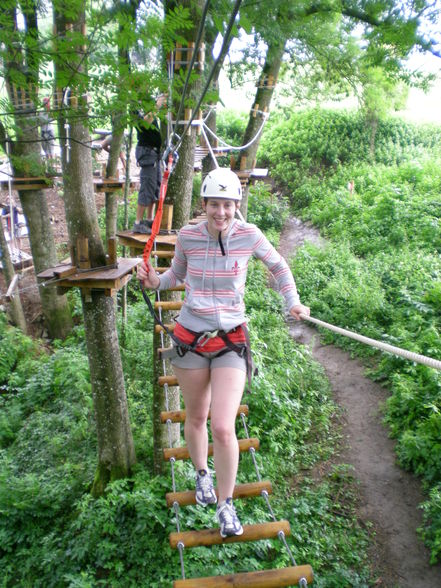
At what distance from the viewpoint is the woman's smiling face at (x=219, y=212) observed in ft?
8.02

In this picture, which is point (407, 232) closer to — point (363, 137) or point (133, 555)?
point (363, 137)

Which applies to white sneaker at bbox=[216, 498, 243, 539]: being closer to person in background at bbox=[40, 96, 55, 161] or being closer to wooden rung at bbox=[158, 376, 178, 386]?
wooden rung at bbox=[158, 376, 178, 386]

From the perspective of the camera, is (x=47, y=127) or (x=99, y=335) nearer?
(x=99, y=335)

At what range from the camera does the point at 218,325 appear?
248 centimetres

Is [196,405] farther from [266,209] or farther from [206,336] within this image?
[266,209]

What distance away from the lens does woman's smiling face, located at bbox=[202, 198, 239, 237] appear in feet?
8.02

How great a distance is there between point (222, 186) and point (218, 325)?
71cm

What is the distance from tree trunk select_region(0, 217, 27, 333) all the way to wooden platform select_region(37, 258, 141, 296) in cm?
410

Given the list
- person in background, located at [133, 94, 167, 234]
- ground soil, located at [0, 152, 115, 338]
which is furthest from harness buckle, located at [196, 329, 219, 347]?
ground soil, located at [0, 152, 115, 338]

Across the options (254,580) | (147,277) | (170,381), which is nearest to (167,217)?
(170,381)

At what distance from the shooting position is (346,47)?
858 centimetres

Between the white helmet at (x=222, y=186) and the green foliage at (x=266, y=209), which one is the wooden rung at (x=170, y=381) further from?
the green foliage at (x=266, y=209)

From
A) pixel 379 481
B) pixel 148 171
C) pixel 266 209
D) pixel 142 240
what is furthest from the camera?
pixel 266 209

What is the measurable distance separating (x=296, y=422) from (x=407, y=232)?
235 inches
